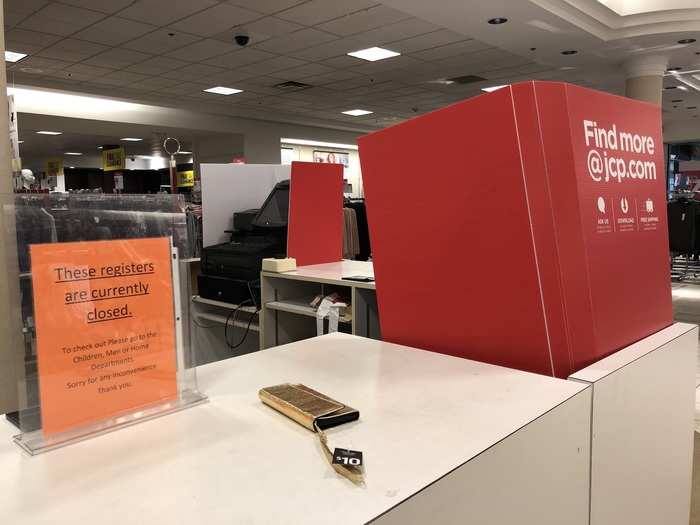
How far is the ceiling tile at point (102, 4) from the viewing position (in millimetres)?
5016

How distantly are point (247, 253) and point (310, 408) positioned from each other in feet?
7.48

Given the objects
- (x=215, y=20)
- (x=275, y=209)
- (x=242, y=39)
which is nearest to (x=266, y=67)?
(x=242, y=39)

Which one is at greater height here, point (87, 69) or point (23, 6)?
point (87, 69)

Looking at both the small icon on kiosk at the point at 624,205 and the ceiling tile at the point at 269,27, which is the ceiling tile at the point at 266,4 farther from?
the small icon on kiosk at the point at 624,205

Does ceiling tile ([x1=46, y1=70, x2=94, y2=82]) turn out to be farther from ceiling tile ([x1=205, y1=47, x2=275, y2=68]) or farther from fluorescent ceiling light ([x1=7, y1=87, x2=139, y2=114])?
ceiling tile ([x1=205, y1=47, x2=275, y2=68])

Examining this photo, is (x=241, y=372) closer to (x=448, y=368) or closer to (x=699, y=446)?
(x=448, y=368)

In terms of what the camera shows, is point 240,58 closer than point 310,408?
No

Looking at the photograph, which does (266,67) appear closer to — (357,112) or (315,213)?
(357,112)

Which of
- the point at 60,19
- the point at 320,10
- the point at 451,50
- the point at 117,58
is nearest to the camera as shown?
the point at 320,10

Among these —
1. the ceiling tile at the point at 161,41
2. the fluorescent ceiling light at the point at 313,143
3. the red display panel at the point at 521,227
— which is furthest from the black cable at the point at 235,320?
the fluorescent ceiling light at the point at 313,143

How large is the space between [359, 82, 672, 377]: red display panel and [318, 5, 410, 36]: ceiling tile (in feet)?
15.3

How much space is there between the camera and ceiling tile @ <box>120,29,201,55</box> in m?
5.98

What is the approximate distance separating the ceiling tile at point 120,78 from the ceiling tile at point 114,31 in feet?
4.78

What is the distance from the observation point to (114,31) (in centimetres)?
584
